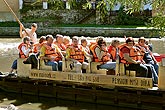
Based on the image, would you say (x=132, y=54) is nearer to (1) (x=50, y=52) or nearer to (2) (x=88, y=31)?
(1) (x=50, y=52)

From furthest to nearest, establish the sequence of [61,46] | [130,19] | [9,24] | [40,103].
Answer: [9,24] < [130,19] < [61,46] < [40,103]

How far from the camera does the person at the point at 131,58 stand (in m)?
10.1

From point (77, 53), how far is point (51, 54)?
753mm

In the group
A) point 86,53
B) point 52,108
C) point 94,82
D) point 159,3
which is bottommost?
point 52,108

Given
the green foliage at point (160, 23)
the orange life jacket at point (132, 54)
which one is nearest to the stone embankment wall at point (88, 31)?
the orange life jacket at point (132, 54)

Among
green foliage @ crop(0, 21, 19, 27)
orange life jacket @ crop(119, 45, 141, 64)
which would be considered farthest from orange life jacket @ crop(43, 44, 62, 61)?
green foliage @ crop(0, 21, 19, 27)

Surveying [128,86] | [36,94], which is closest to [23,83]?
[36,94]

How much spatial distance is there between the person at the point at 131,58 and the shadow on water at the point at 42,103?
1.11 metres

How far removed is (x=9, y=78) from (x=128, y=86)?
389 centimetres

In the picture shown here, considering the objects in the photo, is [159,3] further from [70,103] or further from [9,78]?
[9,78]

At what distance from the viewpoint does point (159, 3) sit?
599 cm

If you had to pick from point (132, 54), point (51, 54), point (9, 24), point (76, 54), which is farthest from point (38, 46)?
point (9, 24)

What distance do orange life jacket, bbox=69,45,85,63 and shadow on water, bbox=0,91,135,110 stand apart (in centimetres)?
121

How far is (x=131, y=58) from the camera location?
10.1m
